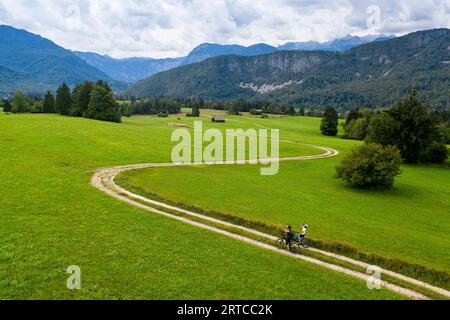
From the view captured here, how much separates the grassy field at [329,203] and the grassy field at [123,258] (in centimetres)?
676

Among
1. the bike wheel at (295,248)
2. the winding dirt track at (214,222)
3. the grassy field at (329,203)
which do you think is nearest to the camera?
the winding dirt track at (214,222)

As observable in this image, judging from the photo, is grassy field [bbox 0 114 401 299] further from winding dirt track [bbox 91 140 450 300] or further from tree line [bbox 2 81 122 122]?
tree line [bbox 2 81 122 122]

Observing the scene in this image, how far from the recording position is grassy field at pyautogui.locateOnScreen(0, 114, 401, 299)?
19047mm

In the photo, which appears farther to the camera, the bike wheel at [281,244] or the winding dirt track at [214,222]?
the bike wheel at [281,244]

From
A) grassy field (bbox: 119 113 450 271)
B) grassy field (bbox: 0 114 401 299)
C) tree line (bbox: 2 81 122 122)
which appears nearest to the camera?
grassy field (bbox: 0 114 401 299)

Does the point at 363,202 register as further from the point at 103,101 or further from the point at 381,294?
the point at 103,101

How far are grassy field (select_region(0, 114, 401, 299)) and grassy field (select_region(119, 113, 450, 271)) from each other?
6.76m

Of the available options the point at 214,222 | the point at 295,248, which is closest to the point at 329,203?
the point at 295,248

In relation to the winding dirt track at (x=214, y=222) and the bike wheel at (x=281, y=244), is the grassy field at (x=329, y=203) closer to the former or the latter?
the winding dirt track at (x=214, y=222)

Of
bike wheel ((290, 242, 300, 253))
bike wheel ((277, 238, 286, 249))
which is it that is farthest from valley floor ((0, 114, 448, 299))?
bike wheel ((290, 242, 300, 253))

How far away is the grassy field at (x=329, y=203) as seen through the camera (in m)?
28.7

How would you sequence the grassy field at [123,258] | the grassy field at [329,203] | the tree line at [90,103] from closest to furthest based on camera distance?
the grassy field at [123,258] < the grassy field at [329,203] < the tree line at [90,103]

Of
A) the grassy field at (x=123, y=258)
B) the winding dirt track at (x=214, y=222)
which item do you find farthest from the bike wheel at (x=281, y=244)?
the grassy field at (x=123, y=258)
